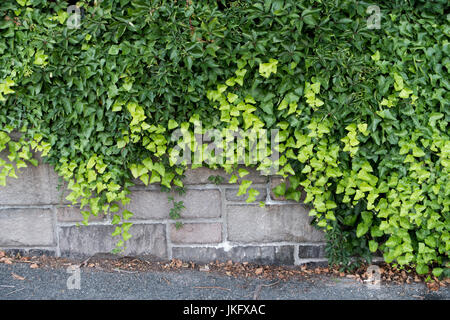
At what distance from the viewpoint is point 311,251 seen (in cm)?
289

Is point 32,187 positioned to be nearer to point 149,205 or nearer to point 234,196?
point 149,205

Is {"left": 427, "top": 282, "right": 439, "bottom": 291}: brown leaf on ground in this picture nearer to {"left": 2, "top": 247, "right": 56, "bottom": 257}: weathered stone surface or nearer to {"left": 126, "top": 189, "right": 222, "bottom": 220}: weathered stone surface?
{"left": 126, "top": 189, "right": 222, "bottom": 220}: weathered stone surface

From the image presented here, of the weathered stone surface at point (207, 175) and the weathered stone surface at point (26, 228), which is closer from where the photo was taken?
the weathered stone surface at point (207, 175)

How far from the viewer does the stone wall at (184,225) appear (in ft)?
9.41

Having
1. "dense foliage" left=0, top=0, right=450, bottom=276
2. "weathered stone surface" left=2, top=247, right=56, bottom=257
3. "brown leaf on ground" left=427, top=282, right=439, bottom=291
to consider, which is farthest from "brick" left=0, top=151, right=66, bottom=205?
"brown leaf on ground" left=427, top=282, right=439, bottom=291

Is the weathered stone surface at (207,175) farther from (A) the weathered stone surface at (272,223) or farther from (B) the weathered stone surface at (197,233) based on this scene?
(B) the weathered stone surface at (197,233)

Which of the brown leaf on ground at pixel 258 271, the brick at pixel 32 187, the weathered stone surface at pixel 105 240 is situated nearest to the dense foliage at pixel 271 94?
the brick at pixel 32 187

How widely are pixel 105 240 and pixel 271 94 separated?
1474 mm

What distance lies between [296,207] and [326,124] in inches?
24.0

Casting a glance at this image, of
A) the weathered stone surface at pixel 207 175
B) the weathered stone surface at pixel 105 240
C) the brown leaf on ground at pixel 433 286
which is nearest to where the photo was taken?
the brown leaf on ground at pixel 433 286

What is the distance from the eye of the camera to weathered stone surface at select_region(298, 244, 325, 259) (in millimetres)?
2883

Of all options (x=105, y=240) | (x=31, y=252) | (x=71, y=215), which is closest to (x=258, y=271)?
(x=105, y=240)
